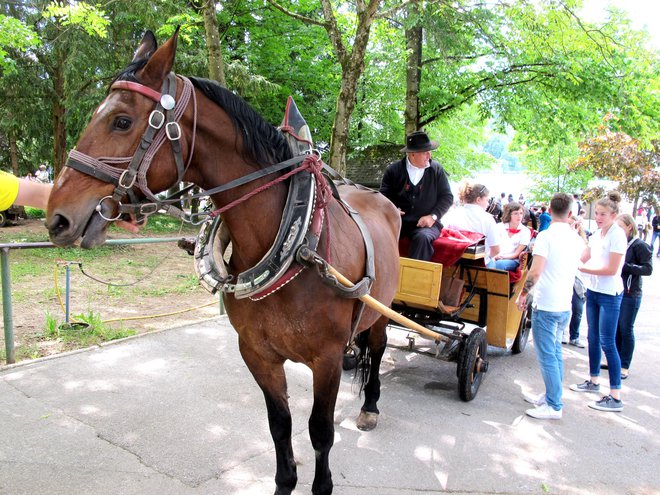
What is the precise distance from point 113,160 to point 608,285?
423 centimetres

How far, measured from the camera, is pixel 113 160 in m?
1.86

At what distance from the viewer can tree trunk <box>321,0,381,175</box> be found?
23.3 feet

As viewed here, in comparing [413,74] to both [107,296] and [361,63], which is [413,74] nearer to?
[361,63]

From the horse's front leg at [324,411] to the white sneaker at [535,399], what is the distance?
7.78 ft

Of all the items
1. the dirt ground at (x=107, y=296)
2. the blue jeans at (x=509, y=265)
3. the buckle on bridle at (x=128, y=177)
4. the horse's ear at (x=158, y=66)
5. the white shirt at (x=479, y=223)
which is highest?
the horse's ear at (x=158, y=66)

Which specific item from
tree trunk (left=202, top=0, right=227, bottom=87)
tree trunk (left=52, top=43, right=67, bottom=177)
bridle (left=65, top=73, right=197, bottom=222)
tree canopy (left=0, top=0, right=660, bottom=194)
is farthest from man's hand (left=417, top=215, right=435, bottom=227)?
tree trunk (left=52, top=43, right=67, bottom=177)

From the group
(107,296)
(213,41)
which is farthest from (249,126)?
(107,296)

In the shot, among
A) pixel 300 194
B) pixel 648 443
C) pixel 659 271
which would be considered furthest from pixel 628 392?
pixel 659 271

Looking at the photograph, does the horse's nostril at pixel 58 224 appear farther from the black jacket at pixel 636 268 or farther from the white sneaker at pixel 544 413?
the black jacket at pixel 636 268

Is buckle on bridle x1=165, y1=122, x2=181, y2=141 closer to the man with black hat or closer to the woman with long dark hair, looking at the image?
the man with black hat

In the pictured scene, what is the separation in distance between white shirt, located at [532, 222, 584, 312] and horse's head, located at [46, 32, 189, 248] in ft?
10.4

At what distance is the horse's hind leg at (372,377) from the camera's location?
382 centimetres

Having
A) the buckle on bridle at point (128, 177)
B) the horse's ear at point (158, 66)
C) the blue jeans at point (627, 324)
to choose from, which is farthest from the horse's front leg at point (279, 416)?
the blue jeans at point (627, 324)

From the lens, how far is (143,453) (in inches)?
127
